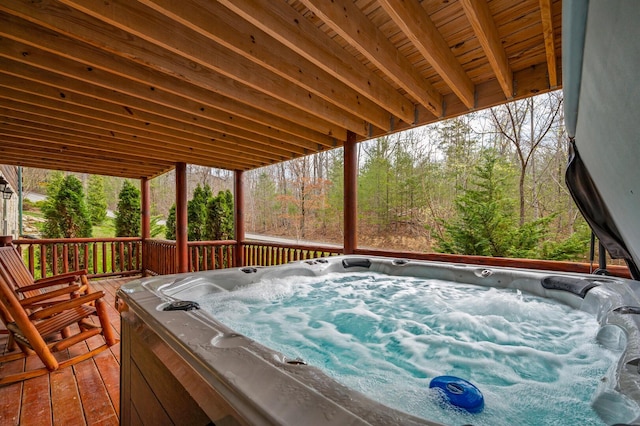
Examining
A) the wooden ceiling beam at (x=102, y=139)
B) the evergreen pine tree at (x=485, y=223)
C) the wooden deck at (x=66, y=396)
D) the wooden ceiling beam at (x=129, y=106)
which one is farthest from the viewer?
the evergreen pine tree at (x=485, y=223)

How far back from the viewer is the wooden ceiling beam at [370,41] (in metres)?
1.64

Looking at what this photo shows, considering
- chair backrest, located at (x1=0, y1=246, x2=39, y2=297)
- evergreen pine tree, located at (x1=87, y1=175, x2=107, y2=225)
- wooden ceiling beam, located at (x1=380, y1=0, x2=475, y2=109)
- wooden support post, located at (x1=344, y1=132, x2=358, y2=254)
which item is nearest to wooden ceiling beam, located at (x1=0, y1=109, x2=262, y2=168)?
chair backrest, located at (x1=0, y1=246, x2=39, y2=297)

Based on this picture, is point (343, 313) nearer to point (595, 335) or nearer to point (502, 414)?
point (502, 414)

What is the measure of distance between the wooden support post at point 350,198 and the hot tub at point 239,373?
215 cm

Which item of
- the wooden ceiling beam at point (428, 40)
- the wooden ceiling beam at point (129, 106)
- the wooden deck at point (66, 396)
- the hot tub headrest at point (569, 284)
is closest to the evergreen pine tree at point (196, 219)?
the wooden ceiling beam at point (129, 106)

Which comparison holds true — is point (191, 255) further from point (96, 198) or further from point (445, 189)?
point (96, 198)

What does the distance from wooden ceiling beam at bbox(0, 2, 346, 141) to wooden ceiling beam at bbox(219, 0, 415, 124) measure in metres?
0.82

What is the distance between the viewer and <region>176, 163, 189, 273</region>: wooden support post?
4.80 m

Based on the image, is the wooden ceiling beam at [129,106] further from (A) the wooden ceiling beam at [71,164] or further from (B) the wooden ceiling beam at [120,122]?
(A) the wooden ceiling beam at [71,164]

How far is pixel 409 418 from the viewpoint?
59cm

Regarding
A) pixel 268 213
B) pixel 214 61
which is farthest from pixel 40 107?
pixel 268 213

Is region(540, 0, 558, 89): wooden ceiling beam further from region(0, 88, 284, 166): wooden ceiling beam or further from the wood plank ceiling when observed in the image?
region(0, 88, 284, 166): wooden ceiling beam

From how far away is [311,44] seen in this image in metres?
2.00

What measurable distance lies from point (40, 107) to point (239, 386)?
3.51 m
